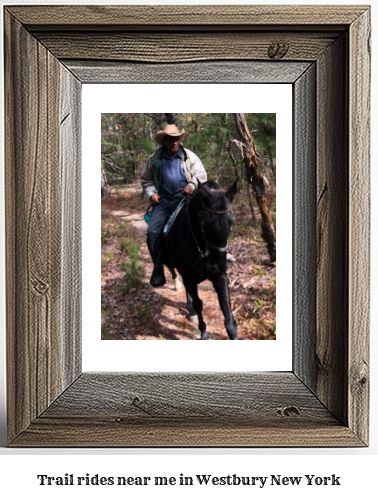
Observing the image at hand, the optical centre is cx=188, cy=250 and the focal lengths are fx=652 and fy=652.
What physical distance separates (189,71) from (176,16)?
3.5 inches

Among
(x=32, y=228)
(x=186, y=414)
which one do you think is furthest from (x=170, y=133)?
(x=186, y=414)

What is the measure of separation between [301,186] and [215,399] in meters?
0.38

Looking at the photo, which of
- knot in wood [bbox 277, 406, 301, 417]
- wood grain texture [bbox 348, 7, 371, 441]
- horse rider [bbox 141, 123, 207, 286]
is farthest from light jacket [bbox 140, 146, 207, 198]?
knot in wood [bbox 277, 406, 301, 417]

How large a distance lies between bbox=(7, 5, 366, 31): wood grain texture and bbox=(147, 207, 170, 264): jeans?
0.31m

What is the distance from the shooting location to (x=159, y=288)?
3.60ft

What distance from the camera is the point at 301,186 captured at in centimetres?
108

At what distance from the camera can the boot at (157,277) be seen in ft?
3.60

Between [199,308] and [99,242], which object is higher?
[99,242]

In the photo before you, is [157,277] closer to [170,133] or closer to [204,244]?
[204,244]

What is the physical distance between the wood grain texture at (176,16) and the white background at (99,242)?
100 mm
